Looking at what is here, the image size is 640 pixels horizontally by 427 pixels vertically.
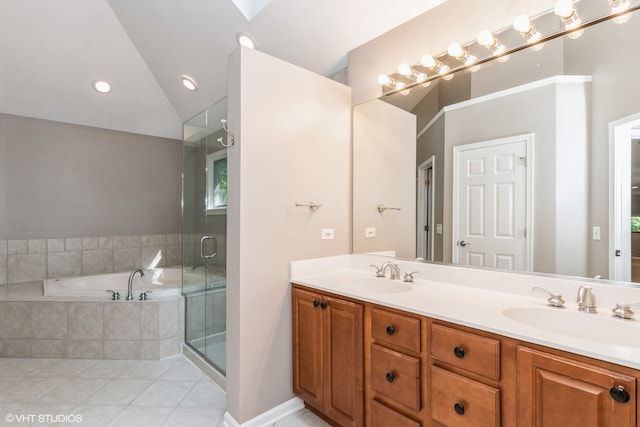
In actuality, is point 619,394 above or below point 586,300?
below

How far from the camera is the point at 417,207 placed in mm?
2041

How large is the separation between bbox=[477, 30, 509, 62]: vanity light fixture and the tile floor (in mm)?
2346

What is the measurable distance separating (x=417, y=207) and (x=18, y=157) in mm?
4143

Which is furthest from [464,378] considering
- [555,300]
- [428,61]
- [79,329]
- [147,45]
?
[147,45]

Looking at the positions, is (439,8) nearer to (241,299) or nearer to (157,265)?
(241,299)

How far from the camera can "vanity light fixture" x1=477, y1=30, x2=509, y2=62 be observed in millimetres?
1646

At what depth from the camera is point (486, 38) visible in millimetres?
1649

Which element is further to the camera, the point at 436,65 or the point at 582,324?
the point at 436,65

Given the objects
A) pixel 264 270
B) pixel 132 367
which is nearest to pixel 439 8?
pixel 264 270

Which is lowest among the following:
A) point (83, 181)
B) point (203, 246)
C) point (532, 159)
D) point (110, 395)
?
point (110, 395)

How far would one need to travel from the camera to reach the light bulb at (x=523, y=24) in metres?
1.50

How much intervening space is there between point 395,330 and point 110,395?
2.09 m

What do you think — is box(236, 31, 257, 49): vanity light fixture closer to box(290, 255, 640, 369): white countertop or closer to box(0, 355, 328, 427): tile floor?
box(290, 255, 640, 369): white countertop
